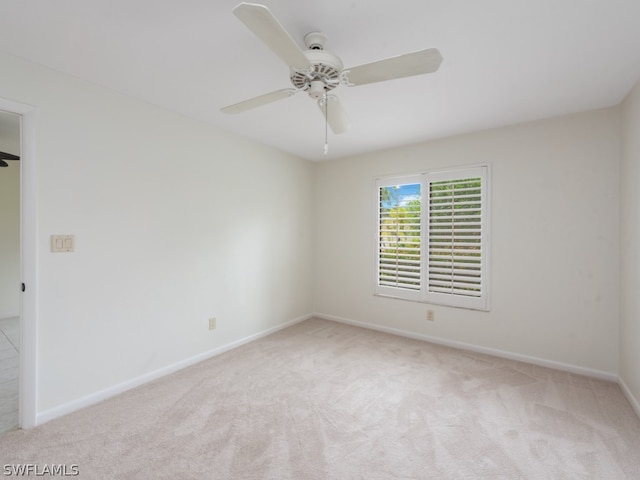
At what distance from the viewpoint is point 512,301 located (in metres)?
3.11

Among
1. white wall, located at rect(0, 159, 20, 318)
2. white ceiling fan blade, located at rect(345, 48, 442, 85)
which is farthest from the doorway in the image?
white ceiling fan blade, located at rect(345, 48, 442, 85)

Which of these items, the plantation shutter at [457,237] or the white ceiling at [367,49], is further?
the plantation shutter at [457,237]

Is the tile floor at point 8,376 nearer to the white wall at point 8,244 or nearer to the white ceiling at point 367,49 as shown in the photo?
the white wall at point 8,244

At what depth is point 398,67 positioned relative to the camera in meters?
1.47

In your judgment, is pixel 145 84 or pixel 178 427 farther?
pixel 145 84

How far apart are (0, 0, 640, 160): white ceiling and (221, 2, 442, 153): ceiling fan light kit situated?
213mm

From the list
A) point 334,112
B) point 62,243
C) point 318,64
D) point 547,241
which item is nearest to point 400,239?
point 547,241

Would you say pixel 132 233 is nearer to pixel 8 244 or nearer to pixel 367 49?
pixel 367 49

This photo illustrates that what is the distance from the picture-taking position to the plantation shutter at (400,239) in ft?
12.2

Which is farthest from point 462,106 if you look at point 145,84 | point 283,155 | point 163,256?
point 163,256

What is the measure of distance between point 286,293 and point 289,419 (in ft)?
7.14

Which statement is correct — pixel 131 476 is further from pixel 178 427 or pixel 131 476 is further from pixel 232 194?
pixel 232 194

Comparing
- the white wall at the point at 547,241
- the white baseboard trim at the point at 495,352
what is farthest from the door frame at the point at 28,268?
the white wall at the point at 547,241

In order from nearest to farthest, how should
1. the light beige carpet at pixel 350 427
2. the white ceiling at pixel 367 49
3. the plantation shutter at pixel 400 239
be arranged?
the white ceiling at pixel 367 49, the light beige carpet at pixel 350 427, the plantation shutter at pixel 400 239
